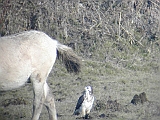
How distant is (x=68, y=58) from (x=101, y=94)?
1809mm

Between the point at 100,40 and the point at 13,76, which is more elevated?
the point at 13,76

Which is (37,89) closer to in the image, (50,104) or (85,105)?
(50,104)

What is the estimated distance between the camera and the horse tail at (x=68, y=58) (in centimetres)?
810

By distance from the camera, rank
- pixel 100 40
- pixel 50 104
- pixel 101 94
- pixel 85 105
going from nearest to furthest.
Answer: pixel 50 104 → pixel 85 105 → pixel 101 94 → pixel 100 40

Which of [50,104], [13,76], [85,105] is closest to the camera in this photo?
[13,76]

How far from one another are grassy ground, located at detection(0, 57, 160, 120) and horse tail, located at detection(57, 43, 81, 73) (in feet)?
2.58

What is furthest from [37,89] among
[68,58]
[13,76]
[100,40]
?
[100,40]

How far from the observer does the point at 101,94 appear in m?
9.80

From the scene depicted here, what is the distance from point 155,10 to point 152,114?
5.66m

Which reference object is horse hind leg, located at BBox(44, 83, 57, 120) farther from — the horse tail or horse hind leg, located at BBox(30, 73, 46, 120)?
the horse tail

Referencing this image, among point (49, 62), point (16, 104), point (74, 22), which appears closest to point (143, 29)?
point (74, 22)

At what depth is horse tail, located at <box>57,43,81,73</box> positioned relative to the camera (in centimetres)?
810

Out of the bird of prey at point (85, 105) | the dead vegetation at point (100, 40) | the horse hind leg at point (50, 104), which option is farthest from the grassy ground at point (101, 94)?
the horse hind leg at point (50, 104)

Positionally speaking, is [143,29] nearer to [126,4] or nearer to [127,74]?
[126,4]
